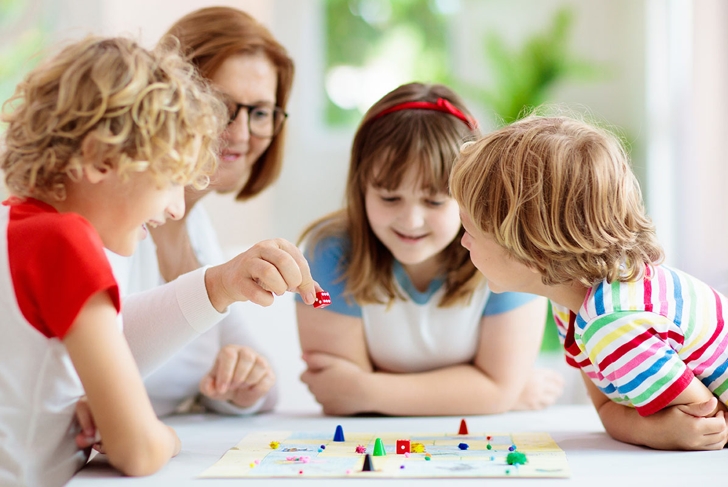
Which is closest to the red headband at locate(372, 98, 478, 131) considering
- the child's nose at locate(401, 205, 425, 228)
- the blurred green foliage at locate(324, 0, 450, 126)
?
the child's nose at locate(401, 205, 425, 228)

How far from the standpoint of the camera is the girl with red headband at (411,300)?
132 centimetres

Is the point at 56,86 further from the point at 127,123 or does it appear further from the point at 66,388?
the point at 66,388

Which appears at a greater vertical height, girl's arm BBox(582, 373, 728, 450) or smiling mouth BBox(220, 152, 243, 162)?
smiling mouth BBox(220, 152, 243, 162)

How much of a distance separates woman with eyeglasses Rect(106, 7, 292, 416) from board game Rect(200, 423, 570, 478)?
29 centimetres

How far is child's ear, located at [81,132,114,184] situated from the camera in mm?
819

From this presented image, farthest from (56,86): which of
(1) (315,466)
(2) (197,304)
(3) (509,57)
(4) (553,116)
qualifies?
(3) (509,57)

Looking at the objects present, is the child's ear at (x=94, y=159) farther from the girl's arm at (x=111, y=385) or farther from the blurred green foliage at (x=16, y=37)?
the blurred green foliage at (x=16, y=37)

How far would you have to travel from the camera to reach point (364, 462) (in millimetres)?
883

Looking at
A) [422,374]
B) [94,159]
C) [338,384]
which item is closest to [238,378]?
[338,384]

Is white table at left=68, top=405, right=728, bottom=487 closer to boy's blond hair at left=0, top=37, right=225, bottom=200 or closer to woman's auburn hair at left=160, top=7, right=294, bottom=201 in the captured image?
boy's blond hair at left=0, top=37, right=225, bottom=200

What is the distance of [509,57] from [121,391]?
361cm

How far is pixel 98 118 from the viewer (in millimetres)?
804

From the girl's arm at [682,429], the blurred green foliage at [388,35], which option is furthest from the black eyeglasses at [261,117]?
the blurred green foliage at [388,35]

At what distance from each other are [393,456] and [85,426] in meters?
0.37
